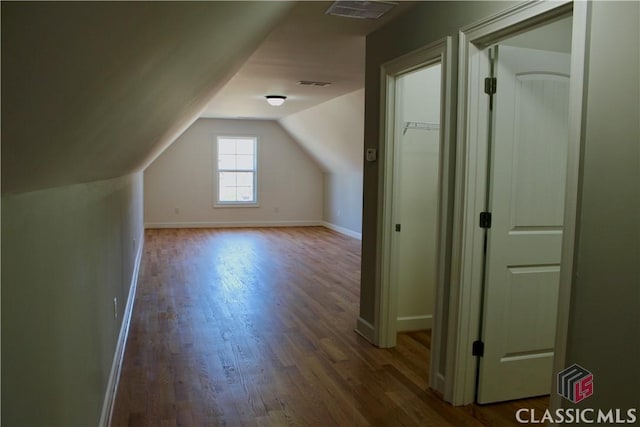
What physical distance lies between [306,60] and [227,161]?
6.37 metres

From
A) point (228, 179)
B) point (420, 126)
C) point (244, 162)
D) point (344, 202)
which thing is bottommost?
point (344, 202)

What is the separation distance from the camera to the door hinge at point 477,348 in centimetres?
266

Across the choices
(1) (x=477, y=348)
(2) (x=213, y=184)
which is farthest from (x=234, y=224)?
(1) (x=477, y=348)

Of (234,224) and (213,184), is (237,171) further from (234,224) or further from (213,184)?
(234,224)

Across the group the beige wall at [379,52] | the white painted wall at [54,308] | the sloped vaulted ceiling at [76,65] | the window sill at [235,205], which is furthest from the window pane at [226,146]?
the sloped vaulted ceiling at [76,65]

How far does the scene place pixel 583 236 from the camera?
179 cm

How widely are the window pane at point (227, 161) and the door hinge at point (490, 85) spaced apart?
27.5ft

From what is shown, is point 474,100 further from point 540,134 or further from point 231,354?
point 231,354

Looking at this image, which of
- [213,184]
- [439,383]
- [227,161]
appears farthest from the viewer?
[227,161]

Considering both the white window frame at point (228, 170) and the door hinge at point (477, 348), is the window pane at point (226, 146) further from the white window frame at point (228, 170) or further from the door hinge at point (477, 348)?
the door hinge at point (477, 348)

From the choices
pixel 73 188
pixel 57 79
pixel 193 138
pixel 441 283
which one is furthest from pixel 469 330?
pixel 193 138

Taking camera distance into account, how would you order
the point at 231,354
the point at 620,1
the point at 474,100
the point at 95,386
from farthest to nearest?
the point at 231,354, the point at 474,100, the point at 95,386, the point at 620,1

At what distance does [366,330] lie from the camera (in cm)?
367

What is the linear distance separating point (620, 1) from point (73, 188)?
75.7 inches
